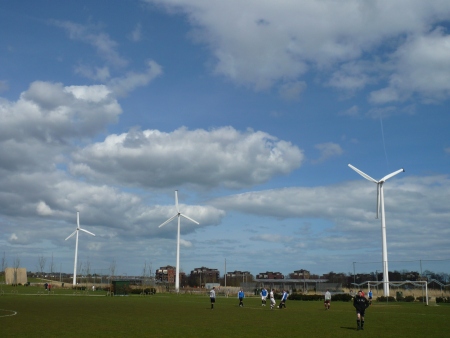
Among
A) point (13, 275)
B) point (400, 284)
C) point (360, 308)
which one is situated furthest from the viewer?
point (13, 275)

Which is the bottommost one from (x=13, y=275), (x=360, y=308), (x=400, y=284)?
(x=360, y=308)

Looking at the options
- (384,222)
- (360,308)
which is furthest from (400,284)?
(360,308)

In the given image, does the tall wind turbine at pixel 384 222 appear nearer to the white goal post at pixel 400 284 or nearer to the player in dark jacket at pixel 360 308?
the white goal post at pixel 400 284

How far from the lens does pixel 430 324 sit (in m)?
30.5

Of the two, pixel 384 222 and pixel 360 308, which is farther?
pixel 384 222

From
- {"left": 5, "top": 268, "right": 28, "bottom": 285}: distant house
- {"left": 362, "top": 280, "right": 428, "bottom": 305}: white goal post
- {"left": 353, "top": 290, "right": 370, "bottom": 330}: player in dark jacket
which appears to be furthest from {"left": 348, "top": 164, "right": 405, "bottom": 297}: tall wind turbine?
{"left": 5, "top": 268, "right": 28, "bottom": 285}: distant house

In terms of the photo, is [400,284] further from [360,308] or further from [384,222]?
[360,308]

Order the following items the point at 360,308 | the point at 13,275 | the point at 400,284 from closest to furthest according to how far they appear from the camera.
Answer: the point at 360,308 → the point at 400,284 → the point at 13,275

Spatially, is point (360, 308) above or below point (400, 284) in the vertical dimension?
below

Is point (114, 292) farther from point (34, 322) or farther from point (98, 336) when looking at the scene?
point (98, 336)

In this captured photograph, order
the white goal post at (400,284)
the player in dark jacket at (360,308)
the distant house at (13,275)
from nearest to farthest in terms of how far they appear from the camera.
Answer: the player in dark jacket at (360,308), the white goal post at (400,284), the distant house at (13,275)

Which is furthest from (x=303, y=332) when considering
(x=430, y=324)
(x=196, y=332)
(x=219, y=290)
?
(x=219, y=290)

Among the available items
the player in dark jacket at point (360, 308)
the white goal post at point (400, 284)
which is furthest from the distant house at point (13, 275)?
the player in dark jacket at point (360, 308)

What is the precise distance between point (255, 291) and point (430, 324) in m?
68.3
